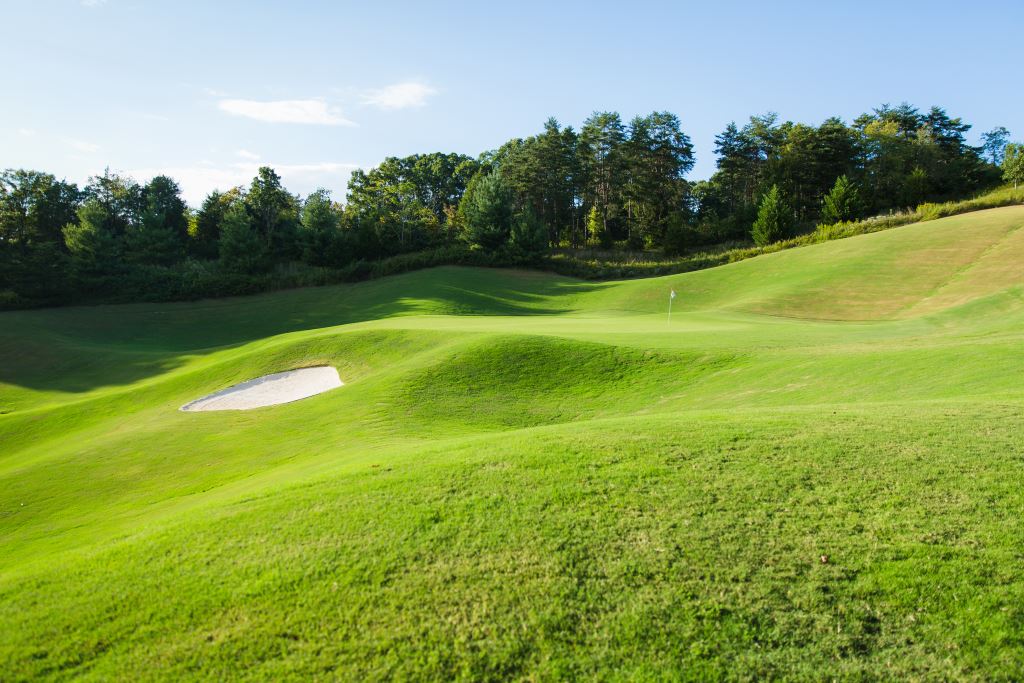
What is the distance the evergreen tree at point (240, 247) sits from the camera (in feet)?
199

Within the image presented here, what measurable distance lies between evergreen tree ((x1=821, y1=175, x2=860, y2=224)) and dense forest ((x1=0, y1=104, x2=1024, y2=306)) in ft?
0.45

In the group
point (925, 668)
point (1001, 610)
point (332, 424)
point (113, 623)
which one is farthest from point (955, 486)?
point (332, 424)

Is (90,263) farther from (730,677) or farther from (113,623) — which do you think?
(730,677)

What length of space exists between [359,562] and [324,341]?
70.8 ft

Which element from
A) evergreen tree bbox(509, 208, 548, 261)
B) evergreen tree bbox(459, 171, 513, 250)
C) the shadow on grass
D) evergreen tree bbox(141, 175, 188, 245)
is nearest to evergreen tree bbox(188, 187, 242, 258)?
evergreen tree bbox(141, 175, 188, 245)

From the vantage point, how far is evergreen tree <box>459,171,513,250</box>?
6066 cm

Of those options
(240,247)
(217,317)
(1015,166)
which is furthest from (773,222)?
(240,247)

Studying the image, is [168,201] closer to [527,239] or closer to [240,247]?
[240,247]

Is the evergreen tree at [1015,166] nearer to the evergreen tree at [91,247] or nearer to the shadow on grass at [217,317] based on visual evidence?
the shadow on grass at [217,317]

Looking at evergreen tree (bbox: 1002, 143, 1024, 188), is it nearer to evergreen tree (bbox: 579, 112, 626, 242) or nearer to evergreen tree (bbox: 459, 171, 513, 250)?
evergreen tree (bbox: 579, 112, 626, 242)

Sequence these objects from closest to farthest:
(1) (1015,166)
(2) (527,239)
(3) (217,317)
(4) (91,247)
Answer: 1. (3) (217,317)
2. (1) (1015,166)
3. (4) (91,247)
4. (2) (527,239)

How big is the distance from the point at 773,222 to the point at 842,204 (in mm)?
7085

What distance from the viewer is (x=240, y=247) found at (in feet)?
202

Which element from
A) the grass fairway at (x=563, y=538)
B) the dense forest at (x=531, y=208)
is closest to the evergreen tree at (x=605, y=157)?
the dense forest at (x=531, y=208)
